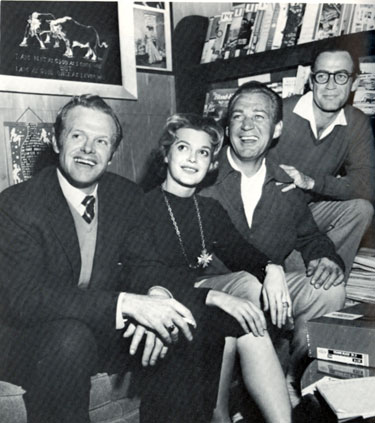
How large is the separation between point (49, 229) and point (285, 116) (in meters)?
0.75

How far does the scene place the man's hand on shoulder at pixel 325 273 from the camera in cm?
118

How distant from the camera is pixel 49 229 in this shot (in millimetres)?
953

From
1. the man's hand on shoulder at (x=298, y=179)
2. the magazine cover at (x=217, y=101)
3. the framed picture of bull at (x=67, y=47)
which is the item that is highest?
the framed picture of bull at (x=67, y=47)

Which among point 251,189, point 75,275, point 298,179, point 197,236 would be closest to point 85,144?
point 75,275

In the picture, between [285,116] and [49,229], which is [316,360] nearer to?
[49,229]

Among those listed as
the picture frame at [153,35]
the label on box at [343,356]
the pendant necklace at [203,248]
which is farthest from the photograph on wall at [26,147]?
the label on box at [343,356]

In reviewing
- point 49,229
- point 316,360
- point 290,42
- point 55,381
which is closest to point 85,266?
point 49,229

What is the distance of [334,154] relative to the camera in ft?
4.46

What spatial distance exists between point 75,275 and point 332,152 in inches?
30.5

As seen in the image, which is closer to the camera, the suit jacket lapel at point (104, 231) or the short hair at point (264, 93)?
the suit jacket lapel at point (104, 231)

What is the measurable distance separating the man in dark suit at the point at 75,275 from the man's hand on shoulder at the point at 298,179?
43cm

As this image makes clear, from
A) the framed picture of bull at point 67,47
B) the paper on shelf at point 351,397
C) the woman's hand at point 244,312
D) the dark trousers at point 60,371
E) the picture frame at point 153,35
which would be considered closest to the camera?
the paper on shelf at point 351,397

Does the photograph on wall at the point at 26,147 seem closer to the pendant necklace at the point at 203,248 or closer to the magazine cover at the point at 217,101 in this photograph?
the pendant necklace at the point at 203,248

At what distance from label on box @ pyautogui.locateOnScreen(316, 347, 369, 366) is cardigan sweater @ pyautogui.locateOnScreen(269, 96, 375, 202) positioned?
0.52m
